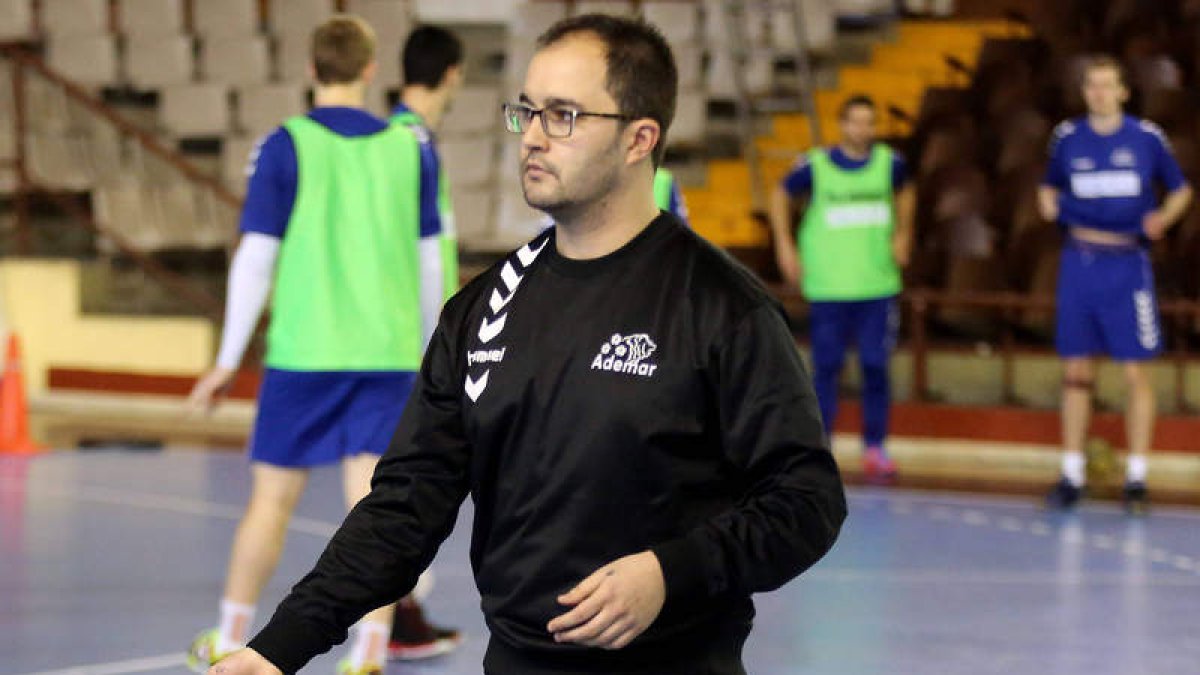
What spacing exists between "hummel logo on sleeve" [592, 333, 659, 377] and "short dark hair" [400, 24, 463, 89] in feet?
11.5

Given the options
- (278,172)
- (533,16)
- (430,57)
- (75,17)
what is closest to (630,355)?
(278,172)

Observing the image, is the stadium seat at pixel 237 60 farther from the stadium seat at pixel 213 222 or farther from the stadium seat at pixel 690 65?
the stadium seat at pixel 690 65

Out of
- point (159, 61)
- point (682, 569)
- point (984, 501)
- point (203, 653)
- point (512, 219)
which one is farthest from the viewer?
point (159, 61)

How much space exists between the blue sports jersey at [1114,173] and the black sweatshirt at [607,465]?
6.79 m

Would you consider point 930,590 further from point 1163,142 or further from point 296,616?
point 296,616

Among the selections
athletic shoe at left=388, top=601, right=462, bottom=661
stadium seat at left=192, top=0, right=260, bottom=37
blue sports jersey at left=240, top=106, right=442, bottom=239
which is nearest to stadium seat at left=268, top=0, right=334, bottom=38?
stadium seat at left=192, top=0, right=260, bottom=37

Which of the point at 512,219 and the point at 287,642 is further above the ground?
the point at 287,642

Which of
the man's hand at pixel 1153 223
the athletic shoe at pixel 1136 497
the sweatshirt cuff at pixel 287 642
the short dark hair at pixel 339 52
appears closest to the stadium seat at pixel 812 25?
the man's hand at pixel 1153 223

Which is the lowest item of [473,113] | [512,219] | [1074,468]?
[1074,468]

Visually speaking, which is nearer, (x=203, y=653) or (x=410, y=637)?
(x=203, y=653)

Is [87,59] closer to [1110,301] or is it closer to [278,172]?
[1110,301]

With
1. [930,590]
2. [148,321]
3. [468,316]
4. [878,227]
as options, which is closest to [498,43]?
[148,321]

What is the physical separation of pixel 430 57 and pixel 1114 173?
4304 millimetres

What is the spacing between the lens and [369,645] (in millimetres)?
5824
